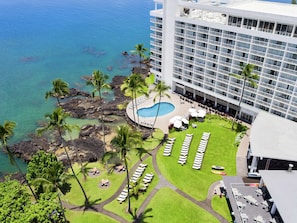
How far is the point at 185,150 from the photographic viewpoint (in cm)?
6134

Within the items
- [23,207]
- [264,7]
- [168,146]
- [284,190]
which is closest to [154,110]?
[168,146]

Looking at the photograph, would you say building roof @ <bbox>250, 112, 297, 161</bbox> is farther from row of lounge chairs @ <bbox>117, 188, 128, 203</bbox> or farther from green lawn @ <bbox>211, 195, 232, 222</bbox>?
row of lounge chairs @ <bbox>117, 188, 128, 203</bbox>

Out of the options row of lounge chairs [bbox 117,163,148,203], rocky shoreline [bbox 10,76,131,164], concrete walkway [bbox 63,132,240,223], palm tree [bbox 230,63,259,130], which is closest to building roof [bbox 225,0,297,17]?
palm tree [bbox 230,63,259,130]

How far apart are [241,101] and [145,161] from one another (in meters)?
29.4

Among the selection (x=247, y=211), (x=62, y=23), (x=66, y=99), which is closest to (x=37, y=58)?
(x=66, y=99)

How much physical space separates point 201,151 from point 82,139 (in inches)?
1191

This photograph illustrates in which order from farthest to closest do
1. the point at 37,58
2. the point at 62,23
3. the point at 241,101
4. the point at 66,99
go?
the point at 62,23, the point at 37,58, the point at 66,99, the point at 241,101

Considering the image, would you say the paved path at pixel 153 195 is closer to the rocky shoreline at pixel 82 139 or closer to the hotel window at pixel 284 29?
the rocky shoreline at pixel 82 139

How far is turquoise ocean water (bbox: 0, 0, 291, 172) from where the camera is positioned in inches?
3519

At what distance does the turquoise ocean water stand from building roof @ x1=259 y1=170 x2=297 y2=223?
55365 millimetres

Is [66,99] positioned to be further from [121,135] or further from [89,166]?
[121,135]

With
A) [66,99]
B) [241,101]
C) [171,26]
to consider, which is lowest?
[66,99]

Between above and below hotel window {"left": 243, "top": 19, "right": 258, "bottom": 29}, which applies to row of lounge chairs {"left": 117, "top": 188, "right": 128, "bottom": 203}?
below

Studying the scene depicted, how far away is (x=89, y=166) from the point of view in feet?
200
